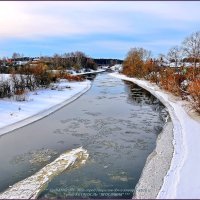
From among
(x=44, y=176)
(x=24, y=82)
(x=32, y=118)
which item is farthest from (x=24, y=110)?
(x=44, y=176)

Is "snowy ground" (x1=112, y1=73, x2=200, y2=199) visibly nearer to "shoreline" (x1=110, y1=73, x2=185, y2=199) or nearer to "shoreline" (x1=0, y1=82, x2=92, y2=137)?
"shoreline" (x1=110, y1=73, x2=185, y2=199)

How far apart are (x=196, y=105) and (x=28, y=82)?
1733cm

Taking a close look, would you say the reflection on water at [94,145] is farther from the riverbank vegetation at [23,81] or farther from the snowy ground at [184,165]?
the riverbank vegetation at [23,81]

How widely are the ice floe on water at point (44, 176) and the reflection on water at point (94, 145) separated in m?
0.25

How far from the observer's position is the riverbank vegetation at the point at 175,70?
2579 centimetres

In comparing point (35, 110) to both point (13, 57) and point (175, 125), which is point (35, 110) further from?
point (13, 57)

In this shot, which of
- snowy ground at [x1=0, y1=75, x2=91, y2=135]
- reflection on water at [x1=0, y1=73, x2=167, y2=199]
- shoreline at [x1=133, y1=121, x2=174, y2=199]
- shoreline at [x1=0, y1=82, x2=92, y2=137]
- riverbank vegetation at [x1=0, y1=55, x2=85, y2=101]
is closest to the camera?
shoreline at [x1=133, y1=121, x2=174, y2=199]

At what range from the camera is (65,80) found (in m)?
48.7

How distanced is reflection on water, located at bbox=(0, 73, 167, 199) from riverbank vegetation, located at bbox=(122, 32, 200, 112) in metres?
4.26

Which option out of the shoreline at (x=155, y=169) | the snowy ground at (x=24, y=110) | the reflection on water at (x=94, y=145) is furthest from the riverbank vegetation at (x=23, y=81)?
the shoreline at (x=155, y=169)

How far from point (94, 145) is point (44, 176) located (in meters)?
3.74

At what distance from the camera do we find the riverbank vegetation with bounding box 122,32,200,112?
84.6 ft

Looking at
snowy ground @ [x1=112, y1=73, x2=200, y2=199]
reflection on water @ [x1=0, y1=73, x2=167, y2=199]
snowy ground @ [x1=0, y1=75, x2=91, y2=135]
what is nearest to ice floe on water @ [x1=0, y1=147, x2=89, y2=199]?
reflection on water @ [x1=0, y1=73, x2=167, y2=199]

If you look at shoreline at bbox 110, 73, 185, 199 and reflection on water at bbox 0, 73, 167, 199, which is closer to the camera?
shoreline at bbox 110, 73, 185, 199
